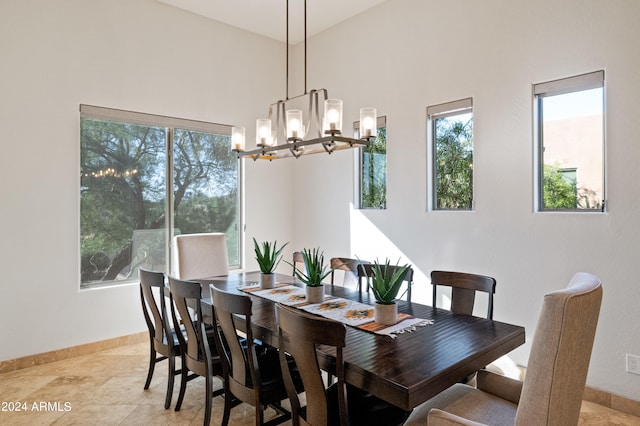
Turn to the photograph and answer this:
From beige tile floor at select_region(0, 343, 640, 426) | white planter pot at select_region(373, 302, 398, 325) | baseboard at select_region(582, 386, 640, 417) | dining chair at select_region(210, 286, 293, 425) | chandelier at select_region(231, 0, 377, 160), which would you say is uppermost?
chandelier at select_region(231, 0, 377, 160)

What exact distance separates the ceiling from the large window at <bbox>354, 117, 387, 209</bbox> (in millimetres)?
1192

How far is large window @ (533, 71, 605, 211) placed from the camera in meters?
2.81

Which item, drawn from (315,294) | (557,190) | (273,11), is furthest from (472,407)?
(273,11)

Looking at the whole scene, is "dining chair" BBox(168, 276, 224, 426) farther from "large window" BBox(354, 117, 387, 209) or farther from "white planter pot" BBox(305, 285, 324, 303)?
"large window" BBox(354, 117, 387, 209)

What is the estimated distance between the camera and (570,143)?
2951 mm

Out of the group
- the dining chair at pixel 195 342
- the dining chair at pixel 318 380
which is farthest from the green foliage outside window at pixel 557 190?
the dining chair at pixel 195 342

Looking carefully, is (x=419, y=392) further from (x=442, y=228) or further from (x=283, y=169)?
(x=283, y=169)

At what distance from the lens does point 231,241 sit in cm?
479

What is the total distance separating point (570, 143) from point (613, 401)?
1.77m

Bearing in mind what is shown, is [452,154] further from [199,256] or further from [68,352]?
[68,352]

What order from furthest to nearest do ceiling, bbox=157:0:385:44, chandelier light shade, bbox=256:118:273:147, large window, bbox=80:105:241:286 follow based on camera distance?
ceiling, bbox=157:0:385:44, large window, bbox=80:105:241:286, chandelier light shade, bbox=256:118:273:147

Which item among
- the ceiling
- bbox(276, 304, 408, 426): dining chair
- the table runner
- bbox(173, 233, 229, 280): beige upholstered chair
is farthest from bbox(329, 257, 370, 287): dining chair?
the ceiling

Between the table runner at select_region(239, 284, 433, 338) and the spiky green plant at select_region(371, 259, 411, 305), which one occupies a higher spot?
the spiky green plant at select_region(371, 259, 411, 305)

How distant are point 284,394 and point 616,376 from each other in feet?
7.26
